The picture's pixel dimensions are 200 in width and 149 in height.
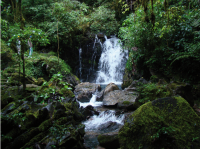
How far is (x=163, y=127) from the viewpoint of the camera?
2.46 m

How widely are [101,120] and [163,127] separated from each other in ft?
11.8

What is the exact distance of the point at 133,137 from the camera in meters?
2.58

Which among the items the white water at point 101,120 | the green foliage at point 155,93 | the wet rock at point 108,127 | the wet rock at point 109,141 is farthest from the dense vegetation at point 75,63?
the wet rock at point 108,127

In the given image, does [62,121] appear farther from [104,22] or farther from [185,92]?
[104,22]

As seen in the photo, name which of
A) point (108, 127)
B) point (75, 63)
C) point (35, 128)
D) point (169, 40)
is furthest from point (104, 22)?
point (35, 128)

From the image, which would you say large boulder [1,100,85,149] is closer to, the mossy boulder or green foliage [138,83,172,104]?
green foliage [138,83,172,104]

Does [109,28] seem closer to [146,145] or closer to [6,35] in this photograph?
[6,35]

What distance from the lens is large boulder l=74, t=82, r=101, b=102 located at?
8459mm

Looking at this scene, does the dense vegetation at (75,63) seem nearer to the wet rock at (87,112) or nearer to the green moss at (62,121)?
the green moss at (62,121)

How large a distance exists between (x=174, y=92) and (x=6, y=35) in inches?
234

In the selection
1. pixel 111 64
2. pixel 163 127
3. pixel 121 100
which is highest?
pixel 111 64

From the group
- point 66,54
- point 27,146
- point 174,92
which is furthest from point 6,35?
point 66,54

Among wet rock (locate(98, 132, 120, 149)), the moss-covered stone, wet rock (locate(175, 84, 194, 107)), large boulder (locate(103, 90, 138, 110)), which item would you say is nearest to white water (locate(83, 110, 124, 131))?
large boulder (locate(103, 90, 138, 110))

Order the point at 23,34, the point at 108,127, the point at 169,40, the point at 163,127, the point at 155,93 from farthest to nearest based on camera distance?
the point at 169,40, the point at 155,93, the point at 108,127, the point at 23,34, the point at 163,127
